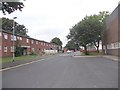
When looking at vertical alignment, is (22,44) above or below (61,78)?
above

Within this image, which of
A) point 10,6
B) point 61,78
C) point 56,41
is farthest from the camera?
point 56,41

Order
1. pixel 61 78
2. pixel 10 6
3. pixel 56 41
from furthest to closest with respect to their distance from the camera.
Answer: pixel 56 41 < pixel 10 6 < pixel 61 78

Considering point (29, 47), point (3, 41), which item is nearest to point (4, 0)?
point (3, 41)

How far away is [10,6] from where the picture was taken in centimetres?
2925

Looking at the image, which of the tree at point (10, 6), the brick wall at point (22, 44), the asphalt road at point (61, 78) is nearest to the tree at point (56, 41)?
the brick wall at point (22, 44)

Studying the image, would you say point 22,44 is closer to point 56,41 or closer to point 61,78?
point 61,78

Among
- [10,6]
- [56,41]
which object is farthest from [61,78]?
[56,41]

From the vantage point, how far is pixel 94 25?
69688 mm

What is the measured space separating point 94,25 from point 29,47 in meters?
24.8

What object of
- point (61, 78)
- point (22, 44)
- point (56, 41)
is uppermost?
point (56, 41)

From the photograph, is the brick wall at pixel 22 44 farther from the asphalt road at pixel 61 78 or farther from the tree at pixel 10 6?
the asphalt road at pixel 61 78

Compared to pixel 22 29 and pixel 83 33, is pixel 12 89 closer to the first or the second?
pixel 83 33

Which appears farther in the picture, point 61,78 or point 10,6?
point 10,6

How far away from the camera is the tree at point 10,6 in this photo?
28855 millimetres
